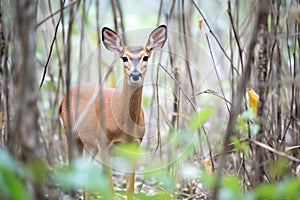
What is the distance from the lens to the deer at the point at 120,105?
2066mm

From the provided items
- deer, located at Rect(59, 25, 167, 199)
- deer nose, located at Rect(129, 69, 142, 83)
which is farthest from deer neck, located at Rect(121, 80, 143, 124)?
deer nose, located at Rect(129, 69, 142, 83)

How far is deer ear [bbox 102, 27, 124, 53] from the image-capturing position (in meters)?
2.05

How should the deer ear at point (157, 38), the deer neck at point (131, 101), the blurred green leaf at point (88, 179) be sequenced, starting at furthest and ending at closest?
1. the deer neck at point (131, 101)
2. the deer ear at point (157, 38)
3. the blurred green leaf at point (88, 179)

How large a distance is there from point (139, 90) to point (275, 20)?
57 cm

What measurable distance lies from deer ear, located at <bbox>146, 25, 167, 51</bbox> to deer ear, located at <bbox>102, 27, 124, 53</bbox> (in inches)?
3.8

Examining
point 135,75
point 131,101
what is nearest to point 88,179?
point 135,75

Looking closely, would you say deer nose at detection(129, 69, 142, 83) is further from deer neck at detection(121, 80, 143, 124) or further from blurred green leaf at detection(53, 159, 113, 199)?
blurred green leaf at detection(53, 159, 113, 199)

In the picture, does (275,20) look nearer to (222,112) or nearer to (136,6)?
(222,112)

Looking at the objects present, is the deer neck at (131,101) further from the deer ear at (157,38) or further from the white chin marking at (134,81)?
the deer ear at (157,38)

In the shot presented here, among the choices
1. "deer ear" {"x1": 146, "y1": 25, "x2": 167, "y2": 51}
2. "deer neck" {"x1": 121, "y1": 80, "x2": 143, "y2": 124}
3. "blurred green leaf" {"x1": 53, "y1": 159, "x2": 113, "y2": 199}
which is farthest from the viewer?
"deer neck" {"x1": 121, "y1": 80, "x2": 143, "y2": 124}

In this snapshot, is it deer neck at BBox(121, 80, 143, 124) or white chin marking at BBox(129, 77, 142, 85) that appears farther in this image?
deer neck at BBox(121, 80, 143, 124)

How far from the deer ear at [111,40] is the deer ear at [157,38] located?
0.32 ft

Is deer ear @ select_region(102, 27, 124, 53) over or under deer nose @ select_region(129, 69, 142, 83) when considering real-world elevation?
over

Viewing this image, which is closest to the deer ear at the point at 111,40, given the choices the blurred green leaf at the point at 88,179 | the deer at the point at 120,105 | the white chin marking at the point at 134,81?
the deer at the point at 120,105
